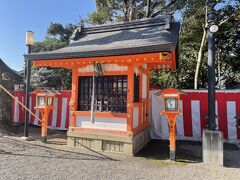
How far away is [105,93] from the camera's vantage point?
21.6ft

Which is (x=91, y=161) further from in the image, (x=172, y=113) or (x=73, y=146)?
(x=172, y=113)

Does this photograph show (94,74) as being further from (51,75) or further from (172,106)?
(51,75)

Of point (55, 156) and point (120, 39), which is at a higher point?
point (120, 39)

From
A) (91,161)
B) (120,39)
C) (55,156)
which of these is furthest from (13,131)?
(120,39)

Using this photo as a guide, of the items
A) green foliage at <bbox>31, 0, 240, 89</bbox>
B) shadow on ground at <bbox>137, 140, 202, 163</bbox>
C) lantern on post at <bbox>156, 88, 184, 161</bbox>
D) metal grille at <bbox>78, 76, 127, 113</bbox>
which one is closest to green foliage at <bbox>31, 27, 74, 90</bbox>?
green foliage at <bbox>31, 0, 240, 89</bbox>

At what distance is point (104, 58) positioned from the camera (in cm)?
569

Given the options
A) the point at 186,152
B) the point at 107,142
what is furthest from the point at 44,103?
the point at 186,152

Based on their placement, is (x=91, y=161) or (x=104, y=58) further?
(x=104, y=58)

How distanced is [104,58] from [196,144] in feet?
14.4

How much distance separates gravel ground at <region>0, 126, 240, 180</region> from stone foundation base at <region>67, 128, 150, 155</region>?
228 mm

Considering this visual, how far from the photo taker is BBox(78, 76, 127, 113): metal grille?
6363 mm

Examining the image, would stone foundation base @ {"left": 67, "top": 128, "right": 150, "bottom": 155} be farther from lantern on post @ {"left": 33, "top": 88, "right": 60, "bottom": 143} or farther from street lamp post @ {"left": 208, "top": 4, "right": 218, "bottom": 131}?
street lamp post @ {"left": 208, "top": 4, "right": 218, "bottom": 131}

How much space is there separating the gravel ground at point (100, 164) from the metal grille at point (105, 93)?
1.31 meters

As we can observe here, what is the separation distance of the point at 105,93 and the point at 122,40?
171 centimetres
